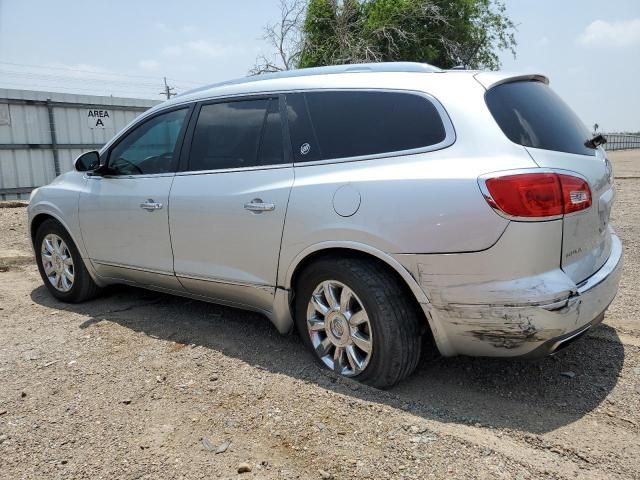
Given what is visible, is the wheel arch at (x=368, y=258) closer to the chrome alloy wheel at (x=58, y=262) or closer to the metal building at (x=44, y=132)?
the chrome alloy wheel at (x=58, y=262)

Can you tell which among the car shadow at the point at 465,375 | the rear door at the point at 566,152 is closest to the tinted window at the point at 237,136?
the car shadow at the point at 465,375

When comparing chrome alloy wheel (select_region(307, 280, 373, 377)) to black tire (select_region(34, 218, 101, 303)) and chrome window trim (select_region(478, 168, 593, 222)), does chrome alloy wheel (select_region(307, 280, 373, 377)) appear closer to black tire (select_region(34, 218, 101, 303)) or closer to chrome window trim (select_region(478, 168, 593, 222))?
chrome window trim (select_region(478, 168, 593, 222))

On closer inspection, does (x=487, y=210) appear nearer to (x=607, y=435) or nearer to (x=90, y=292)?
(x=607, y=435)

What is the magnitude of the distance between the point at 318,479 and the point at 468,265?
1.20 meters

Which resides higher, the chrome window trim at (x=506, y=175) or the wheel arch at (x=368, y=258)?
the chrome window trim at (x=506, y=175)

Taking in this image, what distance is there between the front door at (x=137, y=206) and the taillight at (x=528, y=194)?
7.78ft

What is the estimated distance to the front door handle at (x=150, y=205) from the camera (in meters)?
3.95

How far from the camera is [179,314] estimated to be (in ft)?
14.9

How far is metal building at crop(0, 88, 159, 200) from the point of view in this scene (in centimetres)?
1317

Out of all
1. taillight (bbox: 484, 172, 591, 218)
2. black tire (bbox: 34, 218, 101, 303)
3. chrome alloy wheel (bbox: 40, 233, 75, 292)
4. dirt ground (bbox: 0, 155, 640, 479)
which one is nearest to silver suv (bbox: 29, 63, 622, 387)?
taillight (bbox: 484, 172, 591, 218)

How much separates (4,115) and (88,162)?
10.3 metres

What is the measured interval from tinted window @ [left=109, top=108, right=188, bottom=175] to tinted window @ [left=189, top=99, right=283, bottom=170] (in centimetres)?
24

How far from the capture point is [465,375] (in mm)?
3297

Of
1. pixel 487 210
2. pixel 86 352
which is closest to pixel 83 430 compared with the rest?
pixel 86 352
